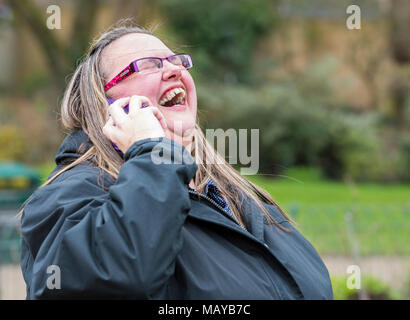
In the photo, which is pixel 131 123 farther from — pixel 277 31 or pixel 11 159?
pixel 277 31

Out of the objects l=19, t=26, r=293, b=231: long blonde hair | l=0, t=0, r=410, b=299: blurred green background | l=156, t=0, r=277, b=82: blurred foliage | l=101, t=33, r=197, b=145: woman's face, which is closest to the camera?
l=19, t=26, r=293, b=231: long blonde hair

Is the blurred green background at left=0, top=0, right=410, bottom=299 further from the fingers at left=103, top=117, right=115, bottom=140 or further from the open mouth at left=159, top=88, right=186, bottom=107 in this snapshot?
the fingers at left=103, top=117, right=115, bottom=140

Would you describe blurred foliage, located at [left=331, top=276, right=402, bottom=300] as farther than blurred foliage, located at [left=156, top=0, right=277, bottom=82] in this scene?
No

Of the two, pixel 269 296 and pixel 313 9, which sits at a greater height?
pixel 313 9

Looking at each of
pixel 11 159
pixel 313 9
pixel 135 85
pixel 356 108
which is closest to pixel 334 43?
pixel 313 9

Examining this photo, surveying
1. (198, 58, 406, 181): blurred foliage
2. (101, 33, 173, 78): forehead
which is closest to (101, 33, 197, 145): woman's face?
(101, 33, 173, 78): forehead

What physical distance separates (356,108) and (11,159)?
37.9 ft

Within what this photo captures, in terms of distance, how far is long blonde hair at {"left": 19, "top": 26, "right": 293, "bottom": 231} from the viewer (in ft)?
5.90

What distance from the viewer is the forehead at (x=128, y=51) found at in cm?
201

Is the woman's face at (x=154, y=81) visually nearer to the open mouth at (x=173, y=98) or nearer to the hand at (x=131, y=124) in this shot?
the open mouth at (x=173, y=98)

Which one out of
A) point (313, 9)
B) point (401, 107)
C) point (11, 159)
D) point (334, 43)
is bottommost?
point (11, 159)

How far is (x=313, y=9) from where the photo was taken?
20172 mm

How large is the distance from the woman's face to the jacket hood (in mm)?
218

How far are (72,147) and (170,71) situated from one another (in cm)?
46
